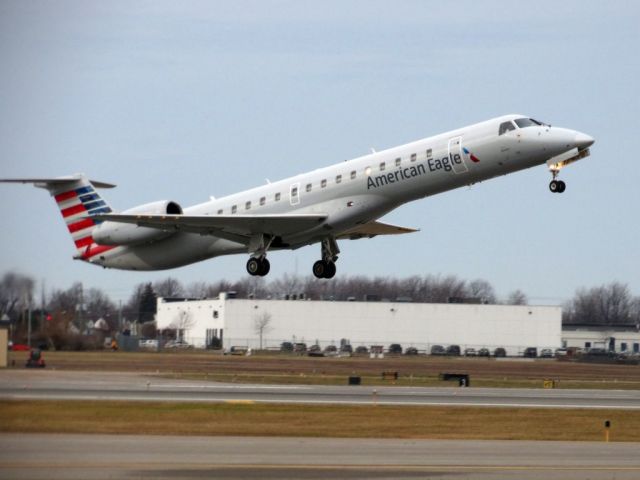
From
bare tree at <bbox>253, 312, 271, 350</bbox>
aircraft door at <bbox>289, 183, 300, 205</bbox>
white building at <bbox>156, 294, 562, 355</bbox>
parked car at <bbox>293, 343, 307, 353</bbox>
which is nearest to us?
aircraft door at <bbox>289, 183, 300, 205</bbox>

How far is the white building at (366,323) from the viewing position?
88.9 metres

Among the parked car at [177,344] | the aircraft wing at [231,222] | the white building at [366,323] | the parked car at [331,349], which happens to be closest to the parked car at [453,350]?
the white building at [366,323]

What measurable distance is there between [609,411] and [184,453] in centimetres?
1735

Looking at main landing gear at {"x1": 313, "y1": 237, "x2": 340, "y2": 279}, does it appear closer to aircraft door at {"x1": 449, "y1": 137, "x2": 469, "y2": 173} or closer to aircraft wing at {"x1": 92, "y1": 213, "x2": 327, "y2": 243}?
aircraft wing at {"x1": 92, "y1": 213, "x2": 327, "y2": 243}

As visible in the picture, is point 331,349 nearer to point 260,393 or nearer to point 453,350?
point 453,350

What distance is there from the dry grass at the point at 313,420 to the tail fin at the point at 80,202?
50.8ft

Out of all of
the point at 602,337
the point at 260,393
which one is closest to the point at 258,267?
the point at 260,393

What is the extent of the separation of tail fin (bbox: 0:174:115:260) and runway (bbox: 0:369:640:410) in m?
6.30

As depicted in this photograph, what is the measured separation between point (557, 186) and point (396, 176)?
5.36 m

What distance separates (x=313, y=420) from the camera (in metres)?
30.5

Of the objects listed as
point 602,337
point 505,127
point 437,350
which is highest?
point 505,127

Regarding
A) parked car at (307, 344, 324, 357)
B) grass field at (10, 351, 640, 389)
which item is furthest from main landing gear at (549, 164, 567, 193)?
parked car at (307, 344, 324, 357)

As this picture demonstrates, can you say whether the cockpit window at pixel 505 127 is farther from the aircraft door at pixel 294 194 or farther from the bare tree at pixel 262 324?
the bare tree at pixel 262 324

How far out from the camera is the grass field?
47.8 meters
